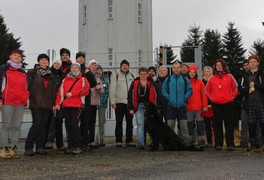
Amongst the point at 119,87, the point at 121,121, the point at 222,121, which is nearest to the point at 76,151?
the point at 121,121

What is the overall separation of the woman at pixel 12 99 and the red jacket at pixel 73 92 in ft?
2.27

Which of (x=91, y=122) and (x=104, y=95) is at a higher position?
(x=104, y=95)

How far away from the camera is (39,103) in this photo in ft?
26.2

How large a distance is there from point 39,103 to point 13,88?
2.00 feet

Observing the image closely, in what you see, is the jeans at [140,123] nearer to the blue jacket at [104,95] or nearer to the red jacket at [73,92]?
the blue jacket at [104,95]

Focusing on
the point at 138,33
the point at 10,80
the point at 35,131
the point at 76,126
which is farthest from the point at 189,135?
the point at 138,33

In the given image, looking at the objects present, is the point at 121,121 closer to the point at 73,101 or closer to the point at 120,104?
the point at 120,104

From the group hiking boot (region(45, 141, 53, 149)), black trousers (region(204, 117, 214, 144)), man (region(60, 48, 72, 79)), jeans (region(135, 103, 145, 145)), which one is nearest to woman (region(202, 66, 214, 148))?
black trousers (region(204, 117, 214, 144))

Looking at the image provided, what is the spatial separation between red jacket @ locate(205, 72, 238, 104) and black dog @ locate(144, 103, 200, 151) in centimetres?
124

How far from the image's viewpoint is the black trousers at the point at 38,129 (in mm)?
7914

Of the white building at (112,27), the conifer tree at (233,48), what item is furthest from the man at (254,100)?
the conifer tree at (233,48)

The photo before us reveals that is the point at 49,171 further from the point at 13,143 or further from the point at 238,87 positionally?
the point at 238,87

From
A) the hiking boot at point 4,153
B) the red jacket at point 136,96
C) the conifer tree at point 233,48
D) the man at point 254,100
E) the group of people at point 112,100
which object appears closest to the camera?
the hiking boot at point 4,153

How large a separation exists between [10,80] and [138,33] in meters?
21.4
